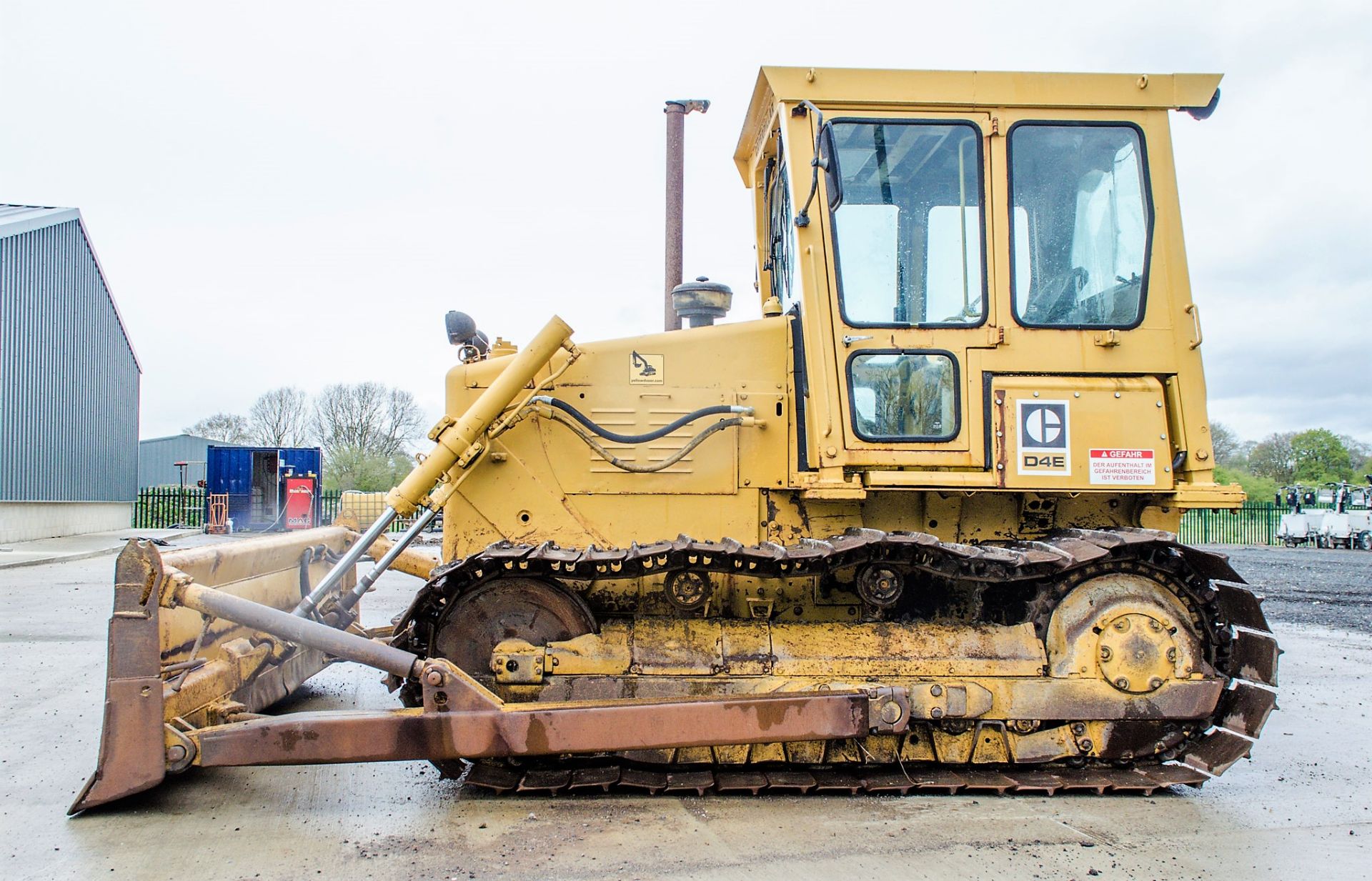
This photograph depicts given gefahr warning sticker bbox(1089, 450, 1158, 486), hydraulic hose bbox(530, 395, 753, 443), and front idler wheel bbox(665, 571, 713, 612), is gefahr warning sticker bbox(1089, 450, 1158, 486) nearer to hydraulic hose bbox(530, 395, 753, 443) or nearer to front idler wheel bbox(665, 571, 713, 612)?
hydraulic hose bbox(530, 395, 753, 443)

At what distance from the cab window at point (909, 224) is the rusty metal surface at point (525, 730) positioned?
2010 millimetres

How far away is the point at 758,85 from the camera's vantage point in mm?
5461

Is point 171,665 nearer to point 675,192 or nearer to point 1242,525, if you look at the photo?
→ point 675,192

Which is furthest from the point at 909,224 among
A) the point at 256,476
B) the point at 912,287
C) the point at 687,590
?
the point at 256,476

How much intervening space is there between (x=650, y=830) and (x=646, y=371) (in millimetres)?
2375

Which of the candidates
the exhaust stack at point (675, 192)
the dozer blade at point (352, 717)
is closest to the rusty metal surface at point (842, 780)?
the dozer blade at point (352, 717)

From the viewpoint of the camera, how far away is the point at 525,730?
13.6 ft

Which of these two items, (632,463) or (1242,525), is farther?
(1242,525)

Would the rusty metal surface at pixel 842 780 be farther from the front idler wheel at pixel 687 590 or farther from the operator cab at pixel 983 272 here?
the operator cab at pixel 983 272

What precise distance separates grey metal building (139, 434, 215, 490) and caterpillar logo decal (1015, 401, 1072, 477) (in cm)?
6966

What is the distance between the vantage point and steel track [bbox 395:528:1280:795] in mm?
4383

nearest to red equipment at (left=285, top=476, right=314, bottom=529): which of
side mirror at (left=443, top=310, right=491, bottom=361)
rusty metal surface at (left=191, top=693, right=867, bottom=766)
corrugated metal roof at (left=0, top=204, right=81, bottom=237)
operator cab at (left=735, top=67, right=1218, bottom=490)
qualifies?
corrugated metal roof at (left=0, top=204, right=81, bottom=237)

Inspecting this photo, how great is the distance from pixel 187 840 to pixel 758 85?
15.6ft

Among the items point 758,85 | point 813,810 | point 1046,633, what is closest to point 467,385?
point 758,85
